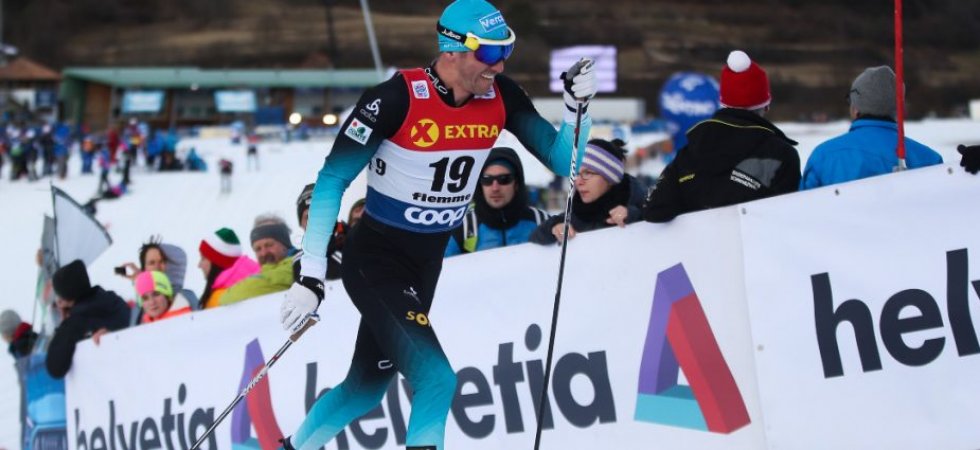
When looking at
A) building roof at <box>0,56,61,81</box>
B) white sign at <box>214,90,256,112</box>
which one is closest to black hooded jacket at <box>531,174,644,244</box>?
white sign at <box>214,90,256,112</box>

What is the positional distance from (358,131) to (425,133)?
0.24 m

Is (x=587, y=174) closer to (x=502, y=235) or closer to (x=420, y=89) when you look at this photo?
(x=502, y=235)

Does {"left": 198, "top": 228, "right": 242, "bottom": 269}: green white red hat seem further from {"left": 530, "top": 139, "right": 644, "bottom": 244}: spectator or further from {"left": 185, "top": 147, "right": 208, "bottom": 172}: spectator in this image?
{"left": 185, "top": 147, "right": 208, "bottom": 172}: spectator

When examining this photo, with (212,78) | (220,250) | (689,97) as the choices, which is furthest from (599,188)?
(212,78)

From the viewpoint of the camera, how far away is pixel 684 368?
196 inches

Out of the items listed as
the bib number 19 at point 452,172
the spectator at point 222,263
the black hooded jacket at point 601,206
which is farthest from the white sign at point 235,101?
the bib number 19 at point 452,172

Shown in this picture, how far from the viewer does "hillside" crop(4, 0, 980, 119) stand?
7688 centimetres

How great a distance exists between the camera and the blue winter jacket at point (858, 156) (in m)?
5.05

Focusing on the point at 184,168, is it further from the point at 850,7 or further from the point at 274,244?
the point at 850,7

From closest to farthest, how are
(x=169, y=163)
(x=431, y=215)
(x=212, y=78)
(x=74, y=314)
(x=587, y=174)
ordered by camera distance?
(x=431, y=215)
(x=587, y=174)
(x=74, y=314)
(x=169, y=163)
(x=212, y=78)

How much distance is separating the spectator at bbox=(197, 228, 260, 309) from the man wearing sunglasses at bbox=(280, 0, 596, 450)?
10.4 ft

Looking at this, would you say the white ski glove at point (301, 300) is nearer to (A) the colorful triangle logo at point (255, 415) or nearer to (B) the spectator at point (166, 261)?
(A) the colorful triangle logo at point (255, 415)

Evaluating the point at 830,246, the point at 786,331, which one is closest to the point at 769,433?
the point at 786,331

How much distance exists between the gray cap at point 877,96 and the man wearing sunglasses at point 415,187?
1.23 m
